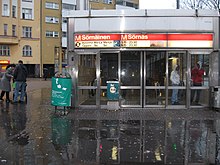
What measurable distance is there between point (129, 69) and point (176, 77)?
181 cm

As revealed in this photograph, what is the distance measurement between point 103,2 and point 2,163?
2509 inches

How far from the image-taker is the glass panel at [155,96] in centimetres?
1303

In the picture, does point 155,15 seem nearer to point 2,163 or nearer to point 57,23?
point 2,163

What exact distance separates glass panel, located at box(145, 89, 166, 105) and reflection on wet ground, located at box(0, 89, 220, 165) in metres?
1.31

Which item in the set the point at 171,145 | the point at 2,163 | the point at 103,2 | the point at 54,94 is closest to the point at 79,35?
the point at 54,94

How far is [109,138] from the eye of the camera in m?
7.84

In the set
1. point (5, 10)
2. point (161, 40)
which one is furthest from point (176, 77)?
point (5, 10)

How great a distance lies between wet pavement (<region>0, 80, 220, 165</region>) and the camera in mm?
6234

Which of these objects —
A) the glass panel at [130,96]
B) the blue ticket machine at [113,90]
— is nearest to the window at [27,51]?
the glass panel at [130,96]

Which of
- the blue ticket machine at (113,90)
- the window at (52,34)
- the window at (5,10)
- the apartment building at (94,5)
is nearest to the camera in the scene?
the blue ticket machine at (113,90)

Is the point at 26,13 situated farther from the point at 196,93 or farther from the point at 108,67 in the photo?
the point at 196,93

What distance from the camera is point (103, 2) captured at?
221 feet

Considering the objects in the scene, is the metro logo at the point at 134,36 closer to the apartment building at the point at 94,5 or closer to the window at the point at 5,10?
the apartment building at the point at 94,5

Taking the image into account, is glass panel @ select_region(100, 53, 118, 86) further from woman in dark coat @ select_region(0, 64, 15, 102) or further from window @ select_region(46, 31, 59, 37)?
window @ select_region(46, 31, 59, 37)
